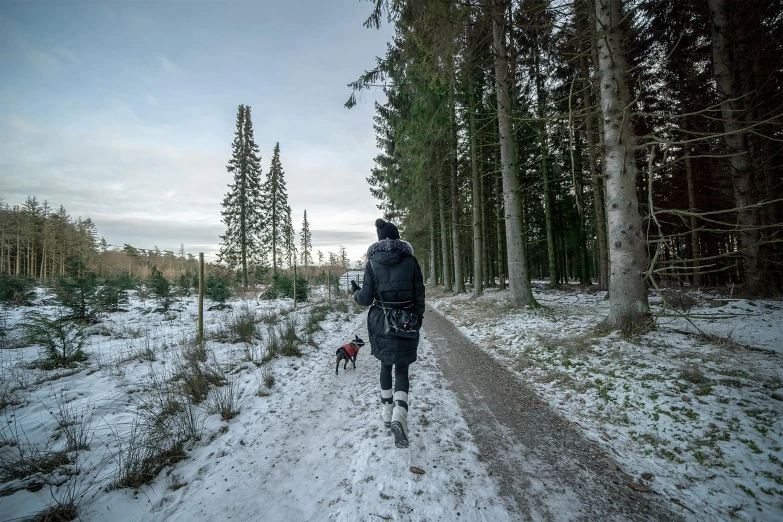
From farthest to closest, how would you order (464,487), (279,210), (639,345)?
(279,210), (639,345), (464,487)

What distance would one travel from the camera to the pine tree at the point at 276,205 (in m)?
26.2

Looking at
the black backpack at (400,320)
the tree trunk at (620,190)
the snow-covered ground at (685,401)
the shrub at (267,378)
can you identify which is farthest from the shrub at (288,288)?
the tree trunk at (620,190)

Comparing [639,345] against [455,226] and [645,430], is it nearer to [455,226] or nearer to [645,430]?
[645,430]

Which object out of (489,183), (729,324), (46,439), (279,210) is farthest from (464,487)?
(279,210)

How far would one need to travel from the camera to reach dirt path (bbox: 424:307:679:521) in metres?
1.88

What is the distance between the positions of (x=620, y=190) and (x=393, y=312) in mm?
4980

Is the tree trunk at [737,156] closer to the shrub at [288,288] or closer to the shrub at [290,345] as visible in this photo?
the shrub at [290,345]

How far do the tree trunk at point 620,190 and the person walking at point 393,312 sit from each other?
4.23 m

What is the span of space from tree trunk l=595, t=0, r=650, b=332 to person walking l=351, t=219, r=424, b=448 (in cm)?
423

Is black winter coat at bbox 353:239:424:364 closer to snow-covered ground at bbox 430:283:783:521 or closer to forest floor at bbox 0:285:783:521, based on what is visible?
forest floor at bbox 0:285:783:521

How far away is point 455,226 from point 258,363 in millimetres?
12625

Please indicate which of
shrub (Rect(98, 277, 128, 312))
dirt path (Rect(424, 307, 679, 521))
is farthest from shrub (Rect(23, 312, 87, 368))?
dirt path (Rect(424, 307, 679, 521))

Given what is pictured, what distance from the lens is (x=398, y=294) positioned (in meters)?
3.09

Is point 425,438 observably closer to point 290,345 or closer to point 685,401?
point 685,401
